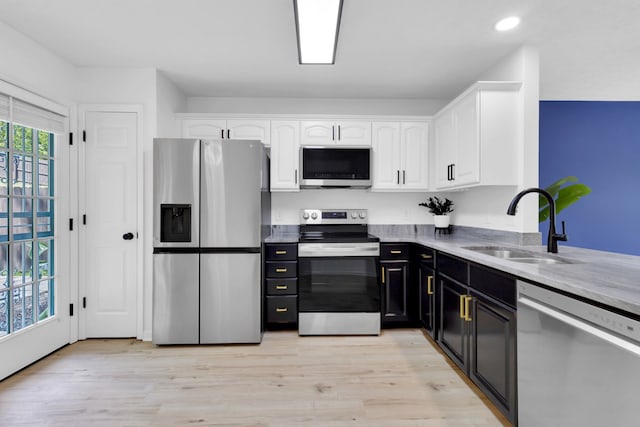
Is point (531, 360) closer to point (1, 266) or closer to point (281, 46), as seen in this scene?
point (281, 46)

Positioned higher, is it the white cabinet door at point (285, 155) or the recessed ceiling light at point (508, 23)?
the recessed ceiling light at point (508, 23)

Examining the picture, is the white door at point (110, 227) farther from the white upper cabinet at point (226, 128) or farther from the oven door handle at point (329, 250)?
the oven door handle at point (329, 250)

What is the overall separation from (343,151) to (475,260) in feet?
6.08

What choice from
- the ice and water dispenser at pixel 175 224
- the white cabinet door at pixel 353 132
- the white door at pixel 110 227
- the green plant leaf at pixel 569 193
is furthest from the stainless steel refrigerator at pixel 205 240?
the green plant leaf at pixel 569 193

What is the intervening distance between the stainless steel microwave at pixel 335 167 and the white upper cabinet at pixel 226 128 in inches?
18.3

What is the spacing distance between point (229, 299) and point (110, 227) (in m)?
1.29

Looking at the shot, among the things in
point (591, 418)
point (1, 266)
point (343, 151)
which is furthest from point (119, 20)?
point (591, 418)

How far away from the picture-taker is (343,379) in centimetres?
228

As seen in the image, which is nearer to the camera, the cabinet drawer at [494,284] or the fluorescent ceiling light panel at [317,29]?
the cabinet drawer at [494,284]

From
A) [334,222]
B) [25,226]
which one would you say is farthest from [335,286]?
[25,226]

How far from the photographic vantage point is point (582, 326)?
1215 millimetres

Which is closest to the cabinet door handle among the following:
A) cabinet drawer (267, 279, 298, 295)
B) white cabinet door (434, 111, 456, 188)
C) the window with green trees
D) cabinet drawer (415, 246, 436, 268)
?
cabinet drawer (415, 246, 436, 268)

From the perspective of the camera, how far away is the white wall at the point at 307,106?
3.79m

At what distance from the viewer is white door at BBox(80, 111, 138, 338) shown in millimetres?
2963
